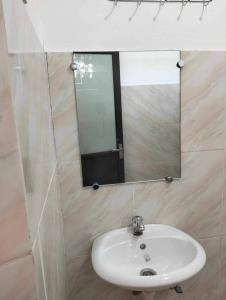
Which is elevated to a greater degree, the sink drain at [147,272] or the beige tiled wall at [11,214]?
the beige tiled wall at [11,214]

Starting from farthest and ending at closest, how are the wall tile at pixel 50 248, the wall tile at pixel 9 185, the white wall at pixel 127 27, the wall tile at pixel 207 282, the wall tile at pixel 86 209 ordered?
the wall tile at pixel 207 282, the wall tile at pixel 86 209, the white wall at pixel 127 27, the wall tile at pixel 50 248, the wall tile at pixel 9 185

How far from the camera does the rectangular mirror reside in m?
Result: 1.21

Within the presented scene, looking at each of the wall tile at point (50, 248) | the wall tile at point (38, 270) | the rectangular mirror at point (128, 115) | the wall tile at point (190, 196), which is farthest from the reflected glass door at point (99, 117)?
the wall tile at point (38, 270)

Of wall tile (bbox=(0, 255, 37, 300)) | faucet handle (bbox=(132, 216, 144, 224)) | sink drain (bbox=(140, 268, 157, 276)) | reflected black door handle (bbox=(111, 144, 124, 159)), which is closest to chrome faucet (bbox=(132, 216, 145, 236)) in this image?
faucet handle (bbox=(132, 216, 144, 224))

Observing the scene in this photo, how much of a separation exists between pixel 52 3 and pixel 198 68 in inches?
30.5

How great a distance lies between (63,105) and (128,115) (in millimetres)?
333

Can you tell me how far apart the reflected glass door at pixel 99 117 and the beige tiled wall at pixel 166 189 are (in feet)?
0.15

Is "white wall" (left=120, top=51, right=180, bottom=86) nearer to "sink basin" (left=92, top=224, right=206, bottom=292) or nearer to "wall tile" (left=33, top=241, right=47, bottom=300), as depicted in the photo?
"sink basin" (left=92, top=224, right=206, bottom=292)

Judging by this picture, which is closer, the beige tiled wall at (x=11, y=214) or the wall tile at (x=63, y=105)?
the beige tiled wall at (x=11, y=214)

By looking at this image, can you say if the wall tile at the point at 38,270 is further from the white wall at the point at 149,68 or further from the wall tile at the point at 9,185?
the white wall at the point at 149,68

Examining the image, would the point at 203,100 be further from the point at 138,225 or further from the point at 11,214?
the point at 11,214

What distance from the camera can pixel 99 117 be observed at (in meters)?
1.23

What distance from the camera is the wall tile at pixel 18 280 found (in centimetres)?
47

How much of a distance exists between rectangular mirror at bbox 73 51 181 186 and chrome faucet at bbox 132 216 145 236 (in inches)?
8.4
